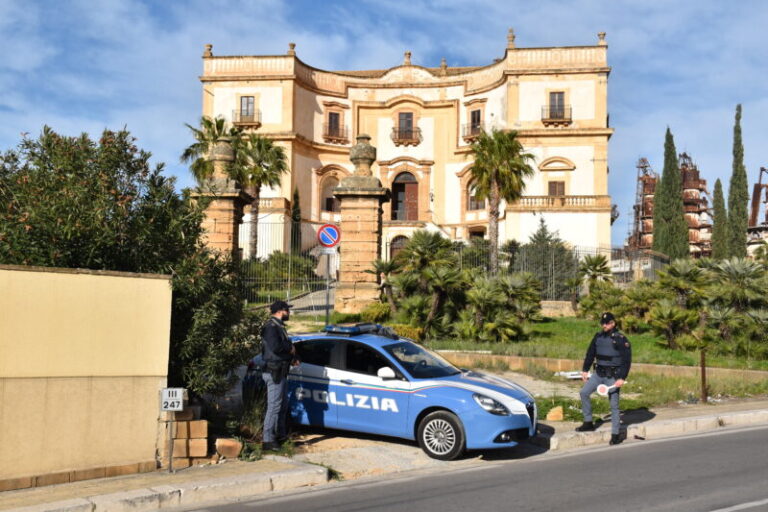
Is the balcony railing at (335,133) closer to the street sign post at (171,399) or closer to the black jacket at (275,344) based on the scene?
the black jacket at (275,344)

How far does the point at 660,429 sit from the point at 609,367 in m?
1.53

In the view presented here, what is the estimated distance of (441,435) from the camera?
341 inches

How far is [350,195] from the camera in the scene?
63.5 ft

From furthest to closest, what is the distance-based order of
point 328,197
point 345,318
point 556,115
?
point 328,197 < point 556,115 < point 345,318

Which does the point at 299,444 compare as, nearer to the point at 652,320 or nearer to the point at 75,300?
the point at 75,300

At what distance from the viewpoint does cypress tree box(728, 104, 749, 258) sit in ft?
180

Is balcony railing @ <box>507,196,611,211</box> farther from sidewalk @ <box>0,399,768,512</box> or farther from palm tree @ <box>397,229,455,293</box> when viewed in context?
sidewalk @ <box>0,399,768,512</box>

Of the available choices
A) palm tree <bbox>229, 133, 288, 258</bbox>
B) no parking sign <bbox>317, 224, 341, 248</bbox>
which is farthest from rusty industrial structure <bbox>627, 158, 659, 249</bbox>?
no parking sign <bbox>317, 224, 341, 248</bbox>

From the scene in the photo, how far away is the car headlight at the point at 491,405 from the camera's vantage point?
28.0 feet

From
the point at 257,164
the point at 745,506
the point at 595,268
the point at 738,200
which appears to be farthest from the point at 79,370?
the point at 738,200

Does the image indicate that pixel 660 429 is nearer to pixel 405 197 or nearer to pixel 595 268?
pixel 595 268

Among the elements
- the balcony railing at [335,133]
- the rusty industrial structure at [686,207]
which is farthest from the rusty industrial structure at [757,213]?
the balcony railing at [335,133]

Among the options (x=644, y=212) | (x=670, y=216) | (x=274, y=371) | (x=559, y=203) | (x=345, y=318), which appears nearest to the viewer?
(x=274, y=371)

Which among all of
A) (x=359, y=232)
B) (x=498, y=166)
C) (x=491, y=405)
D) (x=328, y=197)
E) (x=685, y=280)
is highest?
(x=328, y=197)
